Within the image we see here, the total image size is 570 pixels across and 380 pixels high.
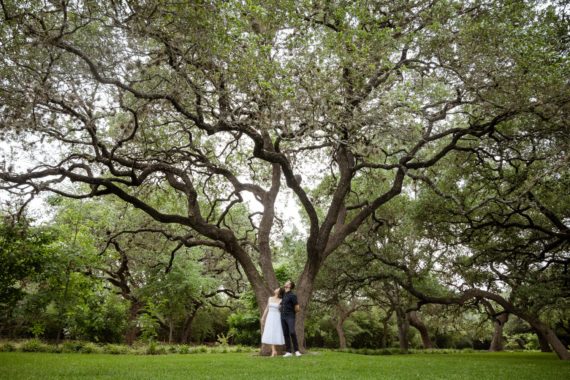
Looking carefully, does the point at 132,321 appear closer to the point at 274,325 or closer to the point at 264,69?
the point at 274,325

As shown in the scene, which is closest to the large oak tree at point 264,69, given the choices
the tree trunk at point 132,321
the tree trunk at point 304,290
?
the tree trunk at point 304,290

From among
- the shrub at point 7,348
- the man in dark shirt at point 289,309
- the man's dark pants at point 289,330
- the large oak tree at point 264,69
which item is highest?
the large oak tree at point 264,69

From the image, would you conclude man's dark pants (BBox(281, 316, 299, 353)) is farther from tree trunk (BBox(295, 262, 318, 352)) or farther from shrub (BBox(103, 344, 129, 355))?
shrub (BBox(103, 344, 129, 355))

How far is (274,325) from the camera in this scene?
12.8m

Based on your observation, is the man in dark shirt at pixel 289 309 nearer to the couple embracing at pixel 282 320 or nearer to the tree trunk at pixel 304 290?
the couple embracing at pixel 282 320

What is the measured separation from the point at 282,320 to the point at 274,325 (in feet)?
2.28

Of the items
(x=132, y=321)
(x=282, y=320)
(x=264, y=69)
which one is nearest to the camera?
(x=264, y=69)

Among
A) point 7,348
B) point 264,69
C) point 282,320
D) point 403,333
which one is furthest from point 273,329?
point 403,333

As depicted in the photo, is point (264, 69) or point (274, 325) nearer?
point (264, 69)

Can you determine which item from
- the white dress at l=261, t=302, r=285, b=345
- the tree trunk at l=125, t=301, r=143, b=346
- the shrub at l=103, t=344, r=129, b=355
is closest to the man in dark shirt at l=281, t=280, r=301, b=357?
the white dress at l=261, t=302, r=285, b=345

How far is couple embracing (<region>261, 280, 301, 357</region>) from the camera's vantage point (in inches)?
470

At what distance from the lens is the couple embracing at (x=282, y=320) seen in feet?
39.2

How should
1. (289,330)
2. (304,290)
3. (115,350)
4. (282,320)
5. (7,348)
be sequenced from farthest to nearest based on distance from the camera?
(115,350) → (7,348) → (304,290) → (282,320) → (289,330)

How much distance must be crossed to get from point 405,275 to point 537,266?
557 centimetres
